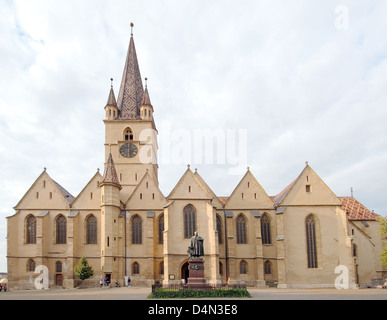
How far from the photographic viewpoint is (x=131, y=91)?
216 ft

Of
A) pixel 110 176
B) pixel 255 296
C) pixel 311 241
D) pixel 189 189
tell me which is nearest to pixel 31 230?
pixel 110 176

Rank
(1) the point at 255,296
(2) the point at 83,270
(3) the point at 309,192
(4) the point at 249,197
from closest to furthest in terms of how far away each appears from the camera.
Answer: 1. (1) the point at 255,296
2. (2) the point at 83,270
3. (3) the point at 309,192
4. (4) the point at 249,197

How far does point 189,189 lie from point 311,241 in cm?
1581

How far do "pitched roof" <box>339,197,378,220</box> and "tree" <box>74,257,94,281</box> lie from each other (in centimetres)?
3429

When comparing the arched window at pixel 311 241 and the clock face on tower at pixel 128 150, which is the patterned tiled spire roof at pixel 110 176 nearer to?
the clock face on tower at pixel 128 150

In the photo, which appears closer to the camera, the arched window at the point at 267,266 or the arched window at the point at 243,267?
the arched window at the point at 243,267

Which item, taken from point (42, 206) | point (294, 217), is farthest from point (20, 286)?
point (294, 217)

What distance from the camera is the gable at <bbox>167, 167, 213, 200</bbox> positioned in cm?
4781

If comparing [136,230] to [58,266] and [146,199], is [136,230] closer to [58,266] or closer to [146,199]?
[146,199]

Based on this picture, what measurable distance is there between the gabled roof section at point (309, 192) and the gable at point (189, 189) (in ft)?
31.0

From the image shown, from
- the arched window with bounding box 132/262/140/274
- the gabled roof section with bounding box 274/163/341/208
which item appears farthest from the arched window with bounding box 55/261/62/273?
the gabled roof section with bounding box 274/163/341/208

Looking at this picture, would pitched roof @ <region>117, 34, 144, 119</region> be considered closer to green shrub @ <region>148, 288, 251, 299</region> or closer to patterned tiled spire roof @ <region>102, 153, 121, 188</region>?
patterned tiled spire roof @ <region>102, 153, 121, 188</region>

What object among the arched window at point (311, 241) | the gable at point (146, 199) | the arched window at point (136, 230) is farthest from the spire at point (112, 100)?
the arched window at point (311, 241)

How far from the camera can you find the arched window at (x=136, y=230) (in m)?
49.3
